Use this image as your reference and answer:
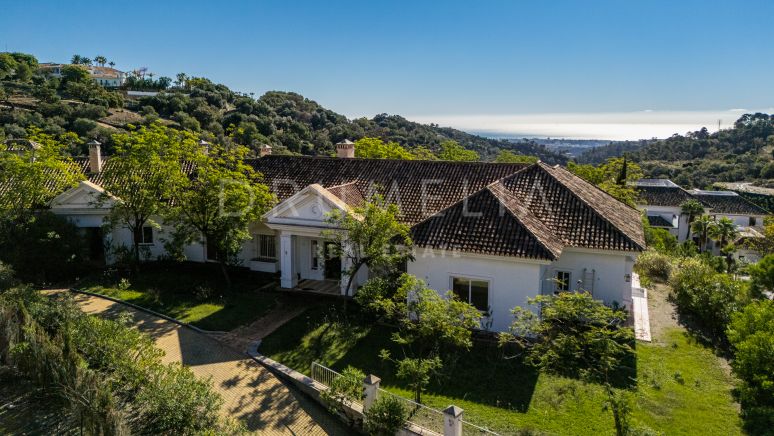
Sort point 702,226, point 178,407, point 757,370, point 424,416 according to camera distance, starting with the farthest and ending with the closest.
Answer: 1. point 702,226
2. point 757,370
3. point 424,416
4. point 178,407

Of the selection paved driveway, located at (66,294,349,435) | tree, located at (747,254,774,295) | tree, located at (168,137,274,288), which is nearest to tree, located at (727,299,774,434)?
tree, located at (747,254,774,295)

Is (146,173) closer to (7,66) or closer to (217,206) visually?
(217,206)

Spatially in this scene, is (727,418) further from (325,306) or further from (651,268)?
(651,268)

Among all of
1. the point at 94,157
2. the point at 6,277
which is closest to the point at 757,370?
the point at 6,277

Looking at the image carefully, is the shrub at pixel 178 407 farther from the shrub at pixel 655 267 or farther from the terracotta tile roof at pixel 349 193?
the shrub at pixel 655 267

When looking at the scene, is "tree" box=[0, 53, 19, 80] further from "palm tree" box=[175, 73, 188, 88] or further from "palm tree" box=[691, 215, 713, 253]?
"palm tree" box=[691, 215, 713, 253]
